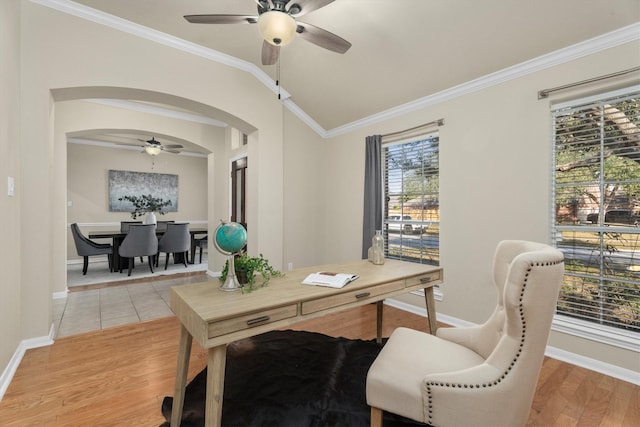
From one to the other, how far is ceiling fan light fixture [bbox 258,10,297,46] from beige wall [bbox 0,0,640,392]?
1722mm

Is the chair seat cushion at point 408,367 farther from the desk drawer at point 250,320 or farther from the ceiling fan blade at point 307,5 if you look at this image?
the ceiling fan blade at point 307,5

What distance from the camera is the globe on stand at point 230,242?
163 centimetres

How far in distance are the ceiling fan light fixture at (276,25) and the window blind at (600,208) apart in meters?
2.29

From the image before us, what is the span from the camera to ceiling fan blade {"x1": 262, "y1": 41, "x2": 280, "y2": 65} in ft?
7.71

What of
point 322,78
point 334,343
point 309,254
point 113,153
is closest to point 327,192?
point 309,254

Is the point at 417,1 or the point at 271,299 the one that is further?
the point at 417,1

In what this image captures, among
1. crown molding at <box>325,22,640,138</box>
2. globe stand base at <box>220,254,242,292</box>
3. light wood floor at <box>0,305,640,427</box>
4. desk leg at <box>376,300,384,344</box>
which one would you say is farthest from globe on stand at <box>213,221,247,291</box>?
crown molding at <box>325,22,640,138</box>

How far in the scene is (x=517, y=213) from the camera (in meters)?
2.67

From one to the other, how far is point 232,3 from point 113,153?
244 inches

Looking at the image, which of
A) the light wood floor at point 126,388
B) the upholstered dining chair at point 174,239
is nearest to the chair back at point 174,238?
the upholstered dining chair at point 174,239

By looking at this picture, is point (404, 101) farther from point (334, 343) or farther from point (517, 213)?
point (334, 343)

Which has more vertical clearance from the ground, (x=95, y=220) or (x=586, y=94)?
(x=586, y=94)

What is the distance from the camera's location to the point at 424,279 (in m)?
2.24

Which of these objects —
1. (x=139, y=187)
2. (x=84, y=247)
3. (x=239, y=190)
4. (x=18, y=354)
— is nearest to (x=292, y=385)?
(x=18, y=354)
